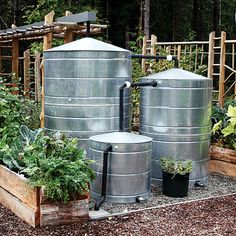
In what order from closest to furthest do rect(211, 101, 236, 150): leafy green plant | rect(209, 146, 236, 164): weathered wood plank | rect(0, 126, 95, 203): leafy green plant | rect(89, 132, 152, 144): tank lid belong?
rect(0, 126, 95, 203): leafy green plant → rect(89, 132, 152, 144): tank lid → rect(211, 101, 236, 150): leafy green plant → rect(209, 146, 236, 164): weathered wood plank

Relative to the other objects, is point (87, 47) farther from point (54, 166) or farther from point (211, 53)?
point (211, 53)

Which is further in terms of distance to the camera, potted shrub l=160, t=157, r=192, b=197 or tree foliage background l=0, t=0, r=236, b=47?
tree foliage background l=0, t=0, r=236, b=47

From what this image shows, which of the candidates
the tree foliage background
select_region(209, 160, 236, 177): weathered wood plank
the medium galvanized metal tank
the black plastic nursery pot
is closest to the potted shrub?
the black plastic nursery pot

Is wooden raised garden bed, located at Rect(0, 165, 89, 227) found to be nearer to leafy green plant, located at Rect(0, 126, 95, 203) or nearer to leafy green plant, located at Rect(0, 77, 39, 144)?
leafy green plant, located at Rect(0, 126, 95, 203)

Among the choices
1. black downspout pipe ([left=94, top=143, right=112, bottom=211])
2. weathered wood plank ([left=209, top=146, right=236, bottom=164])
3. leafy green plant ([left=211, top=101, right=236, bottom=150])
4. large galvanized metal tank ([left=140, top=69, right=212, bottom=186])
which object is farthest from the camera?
weathered wood plank ([left=209, top=146, right=236, bottom=164])

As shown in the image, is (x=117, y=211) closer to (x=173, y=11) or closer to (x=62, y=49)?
(x=62, y=49)

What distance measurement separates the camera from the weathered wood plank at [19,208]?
402 cm

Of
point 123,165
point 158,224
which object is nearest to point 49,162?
point 123,165

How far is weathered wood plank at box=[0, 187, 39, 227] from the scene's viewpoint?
4020 millimetres

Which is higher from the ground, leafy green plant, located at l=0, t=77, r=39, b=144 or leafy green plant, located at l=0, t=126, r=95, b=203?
leafy green plant, located at l=0, t=77, r=39, b=144

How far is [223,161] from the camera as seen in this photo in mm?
6215

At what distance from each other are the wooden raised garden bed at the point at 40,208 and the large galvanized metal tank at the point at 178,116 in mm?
1588

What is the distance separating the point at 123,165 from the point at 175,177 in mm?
683

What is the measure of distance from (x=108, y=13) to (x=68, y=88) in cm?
1778
